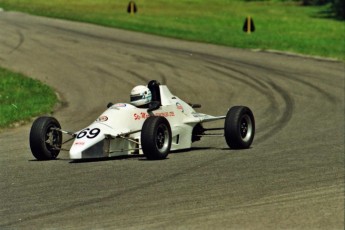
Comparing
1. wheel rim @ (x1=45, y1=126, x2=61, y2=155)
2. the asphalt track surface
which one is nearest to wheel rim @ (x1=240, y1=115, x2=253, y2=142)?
the asphalt track surface

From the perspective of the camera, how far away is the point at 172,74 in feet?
111

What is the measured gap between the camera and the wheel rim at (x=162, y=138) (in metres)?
15.5

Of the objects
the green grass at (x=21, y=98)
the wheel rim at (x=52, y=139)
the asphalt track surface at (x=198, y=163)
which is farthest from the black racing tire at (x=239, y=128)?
the green grass at (x=21, y=98)

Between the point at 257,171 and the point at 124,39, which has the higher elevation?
the point at 257,171

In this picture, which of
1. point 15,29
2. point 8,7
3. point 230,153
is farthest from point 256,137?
point 8,7

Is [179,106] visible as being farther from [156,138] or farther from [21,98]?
[21,98]

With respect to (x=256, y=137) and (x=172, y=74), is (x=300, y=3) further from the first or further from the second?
(x=256, y=137)

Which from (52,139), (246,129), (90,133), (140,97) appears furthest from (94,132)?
(246,129)

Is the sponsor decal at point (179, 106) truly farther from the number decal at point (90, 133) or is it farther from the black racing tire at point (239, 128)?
the number decal at point (90, 133)

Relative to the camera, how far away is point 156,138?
610 inches

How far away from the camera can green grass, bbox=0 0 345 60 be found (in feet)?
153

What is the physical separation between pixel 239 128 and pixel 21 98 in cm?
1099

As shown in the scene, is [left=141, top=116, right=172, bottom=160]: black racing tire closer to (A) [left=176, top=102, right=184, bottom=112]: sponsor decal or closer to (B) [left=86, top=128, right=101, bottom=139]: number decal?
(B) [left=86, top=128, right=101, bottom=139]: number decal

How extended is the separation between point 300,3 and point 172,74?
2536 inches
